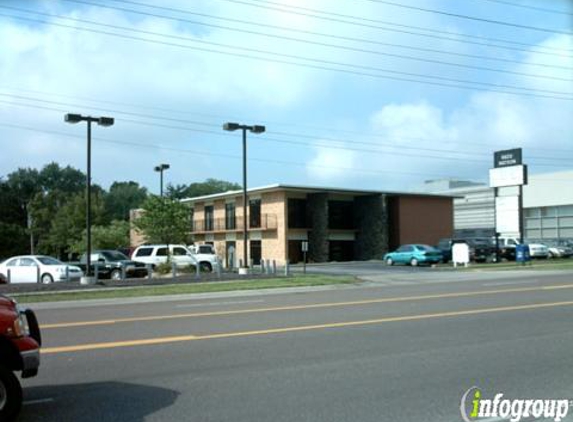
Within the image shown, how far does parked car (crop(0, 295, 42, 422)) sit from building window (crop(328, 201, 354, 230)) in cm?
4910

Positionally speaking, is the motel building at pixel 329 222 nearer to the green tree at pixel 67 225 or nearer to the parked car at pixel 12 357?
the green tree at pixel 67 225

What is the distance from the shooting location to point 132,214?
70625 millimetres

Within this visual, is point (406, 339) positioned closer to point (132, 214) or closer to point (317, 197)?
point (317, 197)

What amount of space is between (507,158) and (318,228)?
16.3 m

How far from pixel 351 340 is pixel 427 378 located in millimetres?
2706

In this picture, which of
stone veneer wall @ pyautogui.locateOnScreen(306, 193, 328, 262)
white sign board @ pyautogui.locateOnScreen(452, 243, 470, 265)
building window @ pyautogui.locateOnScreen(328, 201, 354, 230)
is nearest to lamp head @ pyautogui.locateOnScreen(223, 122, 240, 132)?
white sign board @ pyautogui.locateOnScreen(452, 243, 470, 265)

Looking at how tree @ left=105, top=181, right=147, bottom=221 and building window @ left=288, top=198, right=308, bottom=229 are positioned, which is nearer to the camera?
building window @ left=288, top=198, right=308, bottom=229

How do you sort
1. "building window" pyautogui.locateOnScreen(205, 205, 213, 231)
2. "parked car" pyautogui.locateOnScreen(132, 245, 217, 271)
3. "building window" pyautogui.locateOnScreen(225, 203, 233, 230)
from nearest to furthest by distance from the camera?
"parked car" pyautogui.locateOnScreen(132, 245, 217, 271) < "building window" pyautogui.locateOnScreen(225, 203, 233, 230) < "building window" pyautogui.locateOnScreen(205, 205, 213, 231)

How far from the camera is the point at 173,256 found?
3494 cm

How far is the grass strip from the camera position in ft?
71.1

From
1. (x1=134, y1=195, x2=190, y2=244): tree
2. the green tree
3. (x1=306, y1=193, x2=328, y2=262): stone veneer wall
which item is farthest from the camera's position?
the green tree

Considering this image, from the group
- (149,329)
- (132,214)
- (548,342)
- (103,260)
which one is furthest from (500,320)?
(132,214)

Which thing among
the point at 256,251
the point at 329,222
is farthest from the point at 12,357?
the point at 329,222

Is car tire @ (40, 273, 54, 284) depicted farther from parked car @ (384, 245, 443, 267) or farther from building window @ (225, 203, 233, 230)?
building window @ (225, 203, 233, 230)
